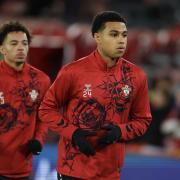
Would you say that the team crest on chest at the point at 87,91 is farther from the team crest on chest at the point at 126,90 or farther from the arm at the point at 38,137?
the arm at the point at 38,137

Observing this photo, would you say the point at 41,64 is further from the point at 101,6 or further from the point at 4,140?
the point at 4,140

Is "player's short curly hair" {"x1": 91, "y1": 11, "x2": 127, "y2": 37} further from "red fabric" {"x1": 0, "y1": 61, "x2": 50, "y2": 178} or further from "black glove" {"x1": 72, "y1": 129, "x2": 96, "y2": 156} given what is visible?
"red fabric" {"x1": 0, "y1": 61, "x2": 50, "y2": 178}

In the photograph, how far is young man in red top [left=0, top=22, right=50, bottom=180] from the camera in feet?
20.0

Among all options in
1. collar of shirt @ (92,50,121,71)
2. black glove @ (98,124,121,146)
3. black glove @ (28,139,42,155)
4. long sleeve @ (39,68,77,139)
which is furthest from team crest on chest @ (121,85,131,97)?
black glove @ (28,139,42,155)

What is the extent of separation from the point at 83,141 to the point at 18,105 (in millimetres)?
1046

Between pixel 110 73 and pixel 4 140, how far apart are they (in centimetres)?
111

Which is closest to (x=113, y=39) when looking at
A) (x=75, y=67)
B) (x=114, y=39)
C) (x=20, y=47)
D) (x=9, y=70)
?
(x=114, y=39)

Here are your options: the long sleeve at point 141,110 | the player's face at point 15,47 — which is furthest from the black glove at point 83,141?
the player's face at point 15,47

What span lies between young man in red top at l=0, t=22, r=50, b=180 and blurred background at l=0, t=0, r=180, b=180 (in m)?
1.26

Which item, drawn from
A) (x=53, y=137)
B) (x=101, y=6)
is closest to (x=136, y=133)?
(x=53, y=137)

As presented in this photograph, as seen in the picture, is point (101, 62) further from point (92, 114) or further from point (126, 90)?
point (92, 114)

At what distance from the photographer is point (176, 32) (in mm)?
13656

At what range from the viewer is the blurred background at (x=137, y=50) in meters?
7.48

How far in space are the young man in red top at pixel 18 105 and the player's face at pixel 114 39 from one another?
0.97 meters
